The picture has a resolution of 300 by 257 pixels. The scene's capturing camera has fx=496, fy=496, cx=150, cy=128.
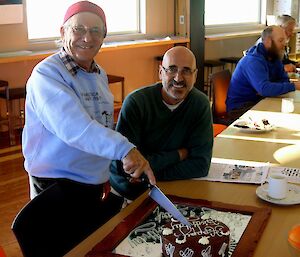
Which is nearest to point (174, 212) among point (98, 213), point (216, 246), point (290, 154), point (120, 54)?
point (216, 246)

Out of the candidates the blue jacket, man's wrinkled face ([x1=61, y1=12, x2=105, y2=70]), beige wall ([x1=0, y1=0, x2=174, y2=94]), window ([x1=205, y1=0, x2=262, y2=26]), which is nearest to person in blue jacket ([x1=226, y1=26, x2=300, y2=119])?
the blue jacket

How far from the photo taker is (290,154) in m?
2.41

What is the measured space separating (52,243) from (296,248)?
2.67ft

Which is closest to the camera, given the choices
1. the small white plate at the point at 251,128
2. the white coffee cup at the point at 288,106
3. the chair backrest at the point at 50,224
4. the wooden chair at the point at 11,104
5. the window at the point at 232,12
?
the chair backrest at the point at 50,224

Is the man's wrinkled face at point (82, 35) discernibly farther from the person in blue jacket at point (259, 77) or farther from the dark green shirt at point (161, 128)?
the person in blue jacket at point (259, 77)

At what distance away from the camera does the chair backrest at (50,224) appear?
5.21ft

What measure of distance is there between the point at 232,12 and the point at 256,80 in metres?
4.76

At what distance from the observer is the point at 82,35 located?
70.9 inches

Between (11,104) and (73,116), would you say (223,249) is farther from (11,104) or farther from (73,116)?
(11,104)

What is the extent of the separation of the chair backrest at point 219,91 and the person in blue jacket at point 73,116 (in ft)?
6.85

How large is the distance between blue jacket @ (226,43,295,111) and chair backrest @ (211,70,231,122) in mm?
52

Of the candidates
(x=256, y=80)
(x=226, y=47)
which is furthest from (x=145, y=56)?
(x=256, y=80)

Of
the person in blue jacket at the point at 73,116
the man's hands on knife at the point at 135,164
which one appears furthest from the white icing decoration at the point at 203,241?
the person in blue jacket at the point at 73,116

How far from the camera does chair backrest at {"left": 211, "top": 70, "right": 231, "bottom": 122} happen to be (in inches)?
157
